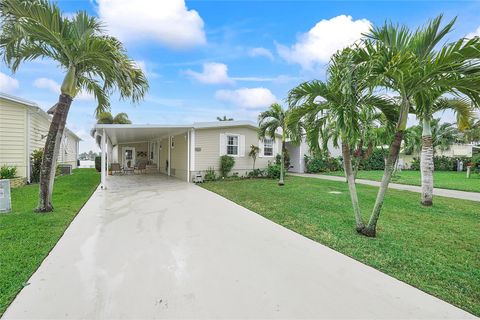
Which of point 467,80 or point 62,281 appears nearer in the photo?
point 62,281

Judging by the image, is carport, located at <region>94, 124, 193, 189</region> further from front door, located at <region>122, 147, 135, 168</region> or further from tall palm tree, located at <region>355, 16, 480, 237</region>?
tall palm tree, located at <region>355, 16, 480, 237</region>

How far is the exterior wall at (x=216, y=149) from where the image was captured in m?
13.7

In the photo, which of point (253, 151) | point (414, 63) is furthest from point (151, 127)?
point (414, 63)

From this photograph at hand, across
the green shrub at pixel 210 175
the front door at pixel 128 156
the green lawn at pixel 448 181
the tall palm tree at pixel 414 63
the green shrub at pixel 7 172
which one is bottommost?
the green lawn at pixel 448 181

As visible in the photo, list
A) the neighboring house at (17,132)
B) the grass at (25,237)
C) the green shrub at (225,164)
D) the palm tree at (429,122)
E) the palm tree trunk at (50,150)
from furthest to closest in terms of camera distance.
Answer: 1. the green shrub at (225,164)
2. the neighboring house at (17,132)
3. the palm tree at (429,122)
4. the palm tree trunk at (50,150)
5. the grass at (25,237)

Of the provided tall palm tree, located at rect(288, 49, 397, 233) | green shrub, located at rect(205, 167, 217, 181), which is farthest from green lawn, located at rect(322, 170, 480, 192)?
tall palm tree, located at rect(288, 49, 397, 233)

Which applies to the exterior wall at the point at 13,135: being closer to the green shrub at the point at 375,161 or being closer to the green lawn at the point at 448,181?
the green lawn at the point at 448,181

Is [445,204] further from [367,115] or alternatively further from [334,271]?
[334,271]

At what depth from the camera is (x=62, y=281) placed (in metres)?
3.03

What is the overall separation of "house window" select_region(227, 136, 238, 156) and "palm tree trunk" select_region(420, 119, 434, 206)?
9.37 metres

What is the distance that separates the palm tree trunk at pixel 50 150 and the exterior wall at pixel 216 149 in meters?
7.50

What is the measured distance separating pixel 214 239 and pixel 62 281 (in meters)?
2.29

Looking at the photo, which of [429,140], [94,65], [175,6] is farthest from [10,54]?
[429,140]

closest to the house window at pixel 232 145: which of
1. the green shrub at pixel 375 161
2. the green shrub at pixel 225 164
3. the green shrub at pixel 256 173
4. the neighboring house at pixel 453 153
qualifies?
the green shrub at pixel 225 164
